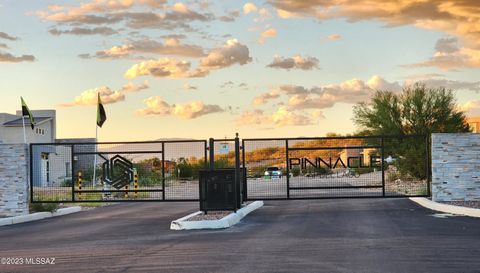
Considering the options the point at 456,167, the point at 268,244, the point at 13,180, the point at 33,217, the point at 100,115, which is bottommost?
the point at 33,217

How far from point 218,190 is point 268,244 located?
17.5 feet

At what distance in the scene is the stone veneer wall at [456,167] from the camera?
2195 cm

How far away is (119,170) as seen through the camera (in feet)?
74.2

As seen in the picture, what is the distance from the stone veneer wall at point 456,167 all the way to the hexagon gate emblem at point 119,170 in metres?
10.3

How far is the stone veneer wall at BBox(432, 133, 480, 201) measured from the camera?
21953 mm

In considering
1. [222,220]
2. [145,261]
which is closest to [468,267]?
[145,261]

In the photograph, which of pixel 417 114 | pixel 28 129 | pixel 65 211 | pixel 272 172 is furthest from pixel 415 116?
pixel 28 129

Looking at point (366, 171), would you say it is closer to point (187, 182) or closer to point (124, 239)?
point (187, 182)

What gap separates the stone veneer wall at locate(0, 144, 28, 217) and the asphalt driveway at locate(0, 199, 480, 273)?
2.87 metres

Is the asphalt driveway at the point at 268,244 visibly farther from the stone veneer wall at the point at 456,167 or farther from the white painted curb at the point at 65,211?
the white painted curb at the point at 65,211

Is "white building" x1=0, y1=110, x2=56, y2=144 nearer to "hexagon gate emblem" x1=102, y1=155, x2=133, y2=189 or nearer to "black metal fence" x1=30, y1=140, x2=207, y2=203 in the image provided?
"black metal fence" x1=30, y1=140, x2=207, y2=203

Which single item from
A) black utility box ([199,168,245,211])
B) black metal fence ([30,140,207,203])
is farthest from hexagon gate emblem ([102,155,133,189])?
black utility box ([199,168,245,211])

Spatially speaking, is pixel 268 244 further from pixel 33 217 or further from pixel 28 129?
pixel 28 129

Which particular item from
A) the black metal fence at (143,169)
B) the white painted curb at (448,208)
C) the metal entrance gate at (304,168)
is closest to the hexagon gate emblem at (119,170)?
the black metal fence at (143,169)
